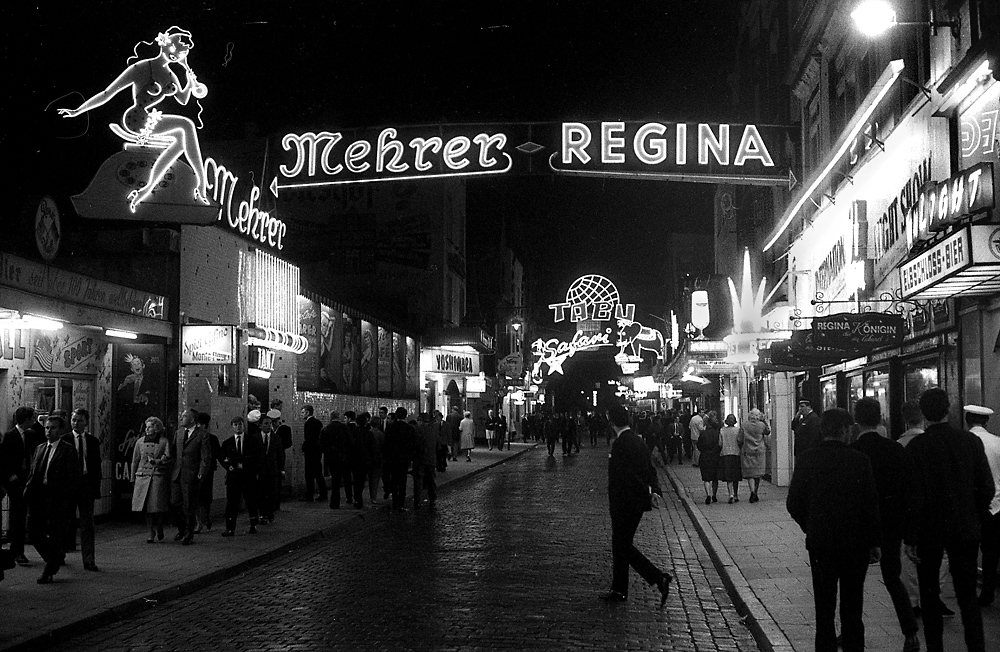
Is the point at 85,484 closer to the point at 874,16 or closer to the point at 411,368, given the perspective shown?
the point at 874,16

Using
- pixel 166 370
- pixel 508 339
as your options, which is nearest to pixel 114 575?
pixel 166 370

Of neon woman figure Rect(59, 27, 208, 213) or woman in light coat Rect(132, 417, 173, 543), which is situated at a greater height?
neon woman figure Rect(59, 27, 208, 213)

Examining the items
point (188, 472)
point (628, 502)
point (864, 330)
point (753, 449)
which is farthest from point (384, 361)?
point (628, 502)

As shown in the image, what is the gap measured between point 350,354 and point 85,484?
57.9 ft

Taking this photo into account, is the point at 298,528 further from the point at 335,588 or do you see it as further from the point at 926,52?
the point at 926,52

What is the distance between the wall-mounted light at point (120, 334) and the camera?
53.1 feet

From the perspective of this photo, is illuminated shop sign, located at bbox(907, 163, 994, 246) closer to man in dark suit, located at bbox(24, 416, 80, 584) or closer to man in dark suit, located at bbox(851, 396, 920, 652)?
man in dark suit, located at bbox(851, 396, 920, 652)

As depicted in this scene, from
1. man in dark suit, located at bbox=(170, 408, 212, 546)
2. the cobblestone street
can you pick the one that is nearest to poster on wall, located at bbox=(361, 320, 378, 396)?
the cobblestone street

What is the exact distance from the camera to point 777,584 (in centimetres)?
1134

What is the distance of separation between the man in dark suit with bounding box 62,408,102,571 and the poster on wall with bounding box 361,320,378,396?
1849 cm

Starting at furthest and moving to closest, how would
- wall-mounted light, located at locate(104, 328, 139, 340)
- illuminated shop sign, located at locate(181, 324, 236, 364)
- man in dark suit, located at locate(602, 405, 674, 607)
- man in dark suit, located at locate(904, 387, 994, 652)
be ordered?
illuminated shop sign, located at locate(181, 324, 236, 364) → wall-mounted light, located at locate(104, 328, 139, 340) → man in dark suit, located at locate(602, 405, 674, 607) → man in dark suit, located at locate(904, 387, 994, 652)

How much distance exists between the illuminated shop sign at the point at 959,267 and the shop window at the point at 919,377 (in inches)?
110

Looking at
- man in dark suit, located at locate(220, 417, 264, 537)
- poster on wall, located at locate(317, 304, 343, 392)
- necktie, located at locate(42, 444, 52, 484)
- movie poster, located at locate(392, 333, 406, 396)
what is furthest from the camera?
movie poster, located at locate(392, 333, 406, 396)

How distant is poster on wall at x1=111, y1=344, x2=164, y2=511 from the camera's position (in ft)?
58.5
